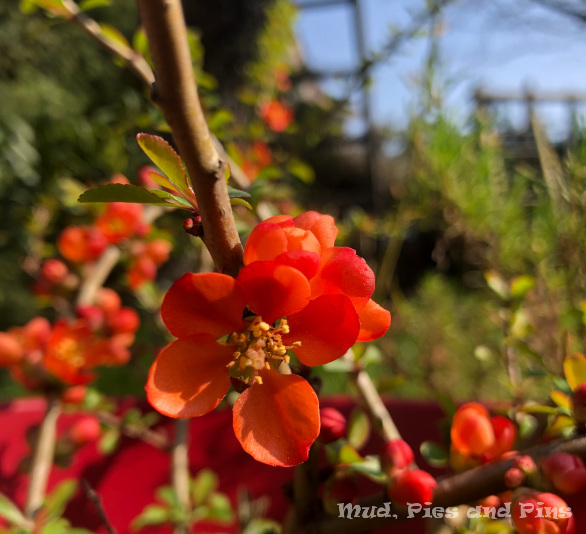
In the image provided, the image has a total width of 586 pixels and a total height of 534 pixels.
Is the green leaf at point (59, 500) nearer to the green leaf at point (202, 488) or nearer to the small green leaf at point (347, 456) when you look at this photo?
the green leaf at point (202, 488)

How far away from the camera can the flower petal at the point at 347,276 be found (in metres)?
0.17

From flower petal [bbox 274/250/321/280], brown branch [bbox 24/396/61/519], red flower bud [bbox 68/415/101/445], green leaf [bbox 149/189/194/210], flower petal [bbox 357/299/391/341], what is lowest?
red flower bud [bbox 68/415/101/445]

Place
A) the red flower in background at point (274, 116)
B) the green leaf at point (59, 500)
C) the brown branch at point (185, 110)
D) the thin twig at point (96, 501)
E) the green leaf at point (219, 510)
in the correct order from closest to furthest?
the brown branch at point (185, 110), the thin twig at point (96, 501), the green leaf at point (59, 500), the green leaf at point (219, 510), the red flower in background at point (274, 116)

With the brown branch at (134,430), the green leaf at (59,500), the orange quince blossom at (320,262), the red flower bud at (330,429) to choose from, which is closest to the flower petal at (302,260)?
the orange quince blossom at (320,262)

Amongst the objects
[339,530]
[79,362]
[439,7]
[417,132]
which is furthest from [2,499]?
[439,7]

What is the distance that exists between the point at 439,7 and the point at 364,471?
1.72 ft

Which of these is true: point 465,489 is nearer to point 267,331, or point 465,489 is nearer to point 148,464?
point 267,331

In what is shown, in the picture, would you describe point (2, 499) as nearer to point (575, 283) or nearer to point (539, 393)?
point (575, 283)

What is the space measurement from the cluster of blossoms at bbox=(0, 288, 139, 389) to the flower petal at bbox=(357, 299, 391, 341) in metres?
0.34

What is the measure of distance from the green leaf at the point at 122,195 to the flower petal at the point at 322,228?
0.20ft

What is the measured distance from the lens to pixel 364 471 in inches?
9.3

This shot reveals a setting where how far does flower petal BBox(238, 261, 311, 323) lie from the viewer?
6.1 inches

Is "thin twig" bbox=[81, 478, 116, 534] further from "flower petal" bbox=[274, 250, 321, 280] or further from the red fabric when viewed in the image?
the red fabric

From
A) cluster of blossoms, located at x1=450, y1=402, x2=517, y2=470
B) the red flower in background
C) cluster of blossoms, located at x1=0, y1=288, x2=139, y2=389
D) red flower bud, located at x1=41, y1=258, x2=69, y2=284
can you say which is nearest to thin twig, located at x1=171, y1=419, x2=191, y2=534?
cluster of blossoms, located at x1=0, y1=288, x2=139, y2=389
